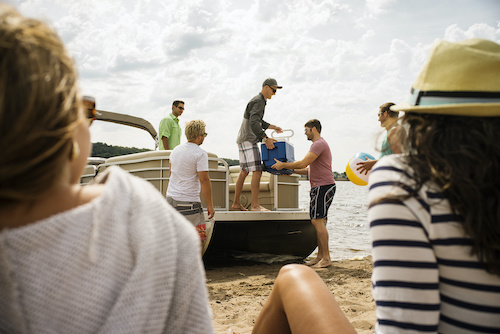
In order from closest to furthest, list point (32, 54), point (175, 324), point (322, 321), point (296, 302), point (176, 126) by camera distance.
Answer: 1. point (32, 54)
2. point (175, 324)
3. point (322, 321)
4. point (296, 302)
5. point (176, 126)

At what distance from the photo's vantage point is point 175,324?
858 millimetres

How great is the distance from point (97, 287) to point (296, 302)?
831 mm

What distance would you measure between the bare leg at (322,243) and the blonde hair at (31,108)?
17.9 ft

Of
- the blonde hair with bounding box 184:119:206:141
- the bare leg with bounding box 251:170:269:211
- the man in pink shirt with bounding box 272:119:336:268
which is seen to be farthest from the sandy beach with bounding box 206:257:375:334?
the blonde hair with bounding box 184:119:206:141

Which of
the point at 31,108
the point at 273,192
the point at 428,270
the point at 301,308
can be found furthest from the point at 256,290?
the point at 31,108

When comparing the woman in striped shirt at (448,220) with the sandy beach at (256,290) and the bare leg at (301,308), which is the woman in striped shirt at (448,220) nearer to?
the bare leg at (301,308)

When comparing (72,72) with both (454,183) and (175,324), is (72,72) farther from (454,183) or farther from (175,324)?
(454,183)

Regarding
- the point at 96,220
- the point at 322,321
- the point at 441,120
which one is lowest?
the point at 322,321

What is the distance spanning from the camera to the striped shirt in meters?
1.02

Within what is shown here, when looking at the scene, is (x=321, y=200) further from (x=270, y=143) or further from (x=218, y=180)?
(x=218, y=180)

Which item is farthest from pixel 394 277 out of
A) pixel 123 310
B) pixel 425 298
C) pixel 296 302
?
pixel 123 310

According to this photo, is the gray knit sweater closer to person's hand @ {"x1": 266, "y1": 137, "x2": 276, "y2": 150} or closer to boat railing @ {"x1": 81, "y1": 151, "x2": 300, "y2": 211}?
boat railing @ {"x1": 81, "y1": 151, "x2": 300, "y2": 211}

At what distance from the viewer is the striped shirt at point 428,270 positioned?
1018 millimetres

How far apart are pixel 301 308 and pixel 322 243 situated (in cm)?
474
